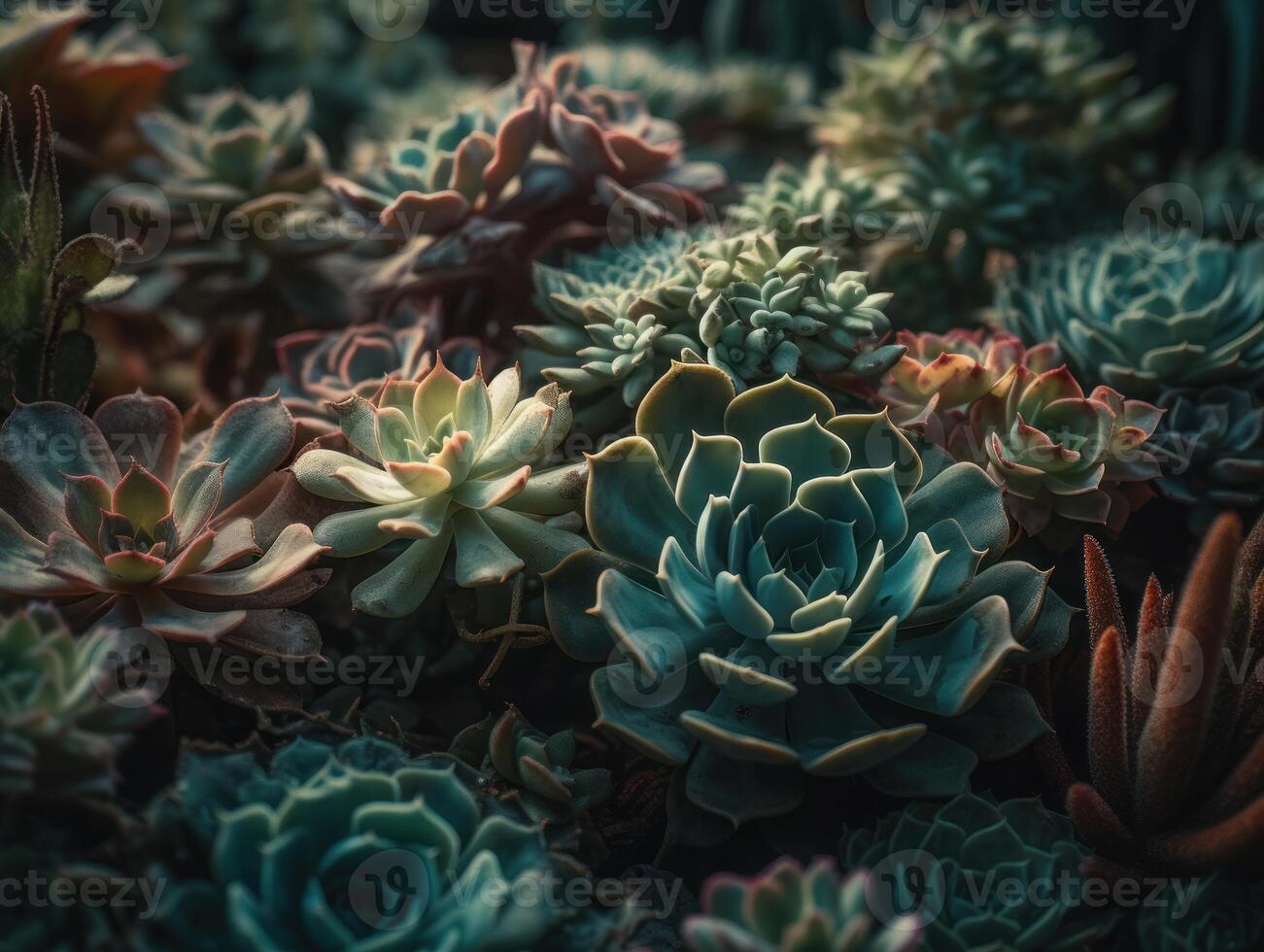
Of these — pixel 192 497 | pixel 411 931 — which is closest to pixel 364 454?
pixel 192 497

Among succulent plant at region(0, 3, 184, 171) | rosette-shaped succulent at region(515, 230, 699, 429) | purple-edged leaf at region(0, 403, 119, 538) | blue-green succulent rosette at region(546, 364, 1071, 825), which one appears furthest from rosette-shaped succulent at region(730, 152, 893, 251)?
succulent plant at region(0, 3, 184, 171)

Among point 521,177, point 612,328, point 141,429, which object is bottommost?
point 141,429

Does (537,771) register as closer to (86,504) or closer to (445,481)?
(445,481)

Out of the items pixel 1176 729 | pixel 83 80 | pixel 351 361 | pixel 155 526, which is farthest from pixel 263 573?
pixel 83 80

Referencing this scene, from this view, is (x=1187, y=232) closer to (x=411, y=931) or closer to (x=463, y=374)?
(x=463, y=374)

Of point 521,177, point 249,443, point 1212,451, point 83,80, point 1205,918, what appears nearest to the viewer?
point 1205,918

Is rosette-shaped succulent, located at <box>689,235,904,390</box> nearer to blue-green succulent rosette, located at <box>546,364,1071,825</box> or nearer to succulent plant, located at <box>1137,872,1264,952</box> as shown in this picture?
blue-green succulent rosette, located at <box>546,364,1071,825</box>

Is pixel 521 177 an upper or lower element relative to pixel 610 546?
upper
